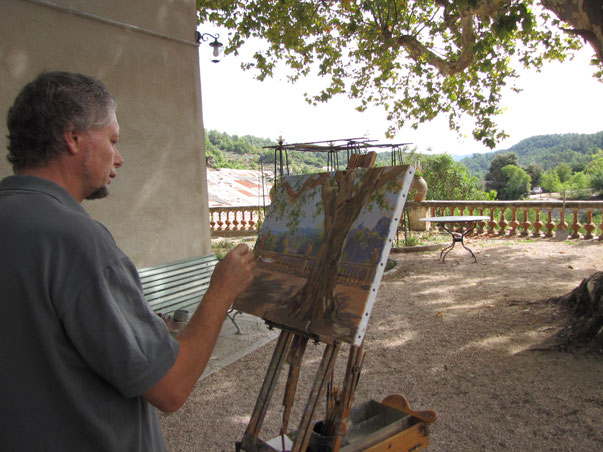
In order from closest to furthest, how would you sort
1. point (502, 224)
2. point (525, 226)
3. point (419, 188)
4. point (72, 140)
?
point (72, 140)
point (525, 226)
point (502, 224)
point (419, 188)

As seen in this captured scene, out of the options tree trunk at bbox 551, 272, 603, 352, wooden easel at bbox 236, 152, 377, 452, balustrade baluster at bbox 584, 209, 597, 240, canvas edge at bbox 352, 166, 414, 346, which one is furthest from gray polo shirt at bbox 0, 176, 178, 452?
balustrade baluster at bbox 584, 209, 597, 240

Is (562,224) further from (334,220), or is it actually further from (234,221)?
(334,220)

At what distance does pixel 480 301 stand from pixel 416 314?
3.28ft

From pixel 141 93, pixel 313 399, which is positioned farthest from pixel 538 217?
pixel 313 399

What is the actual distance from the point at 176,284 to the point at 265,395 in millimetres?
3371

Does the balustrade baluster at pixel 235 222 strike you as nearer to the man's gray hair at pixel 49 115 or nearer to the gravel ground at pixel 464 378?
the gravel ground at pixel 464 378

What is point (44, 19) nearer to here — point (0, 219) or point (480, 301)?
point (0, 219)

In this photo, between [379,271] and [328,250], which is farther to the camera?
[328,250]

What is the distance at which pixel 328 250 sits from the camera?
6.57 ft

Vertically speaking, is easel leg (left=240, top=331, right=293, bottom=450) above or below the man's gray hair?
below

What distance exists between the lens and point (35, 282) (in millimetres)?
939

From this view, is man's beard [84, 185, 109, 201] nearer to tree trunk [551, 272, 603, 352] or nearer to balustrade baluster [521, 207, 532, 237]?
tree trunk [551, 272, 603, 352]

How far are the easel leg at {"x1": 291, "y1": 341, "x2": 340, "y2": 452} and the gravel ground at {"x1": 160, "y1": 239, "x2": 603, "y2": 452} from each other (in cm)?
131

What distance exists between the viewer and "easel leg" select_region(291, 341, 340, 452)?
1.77m
